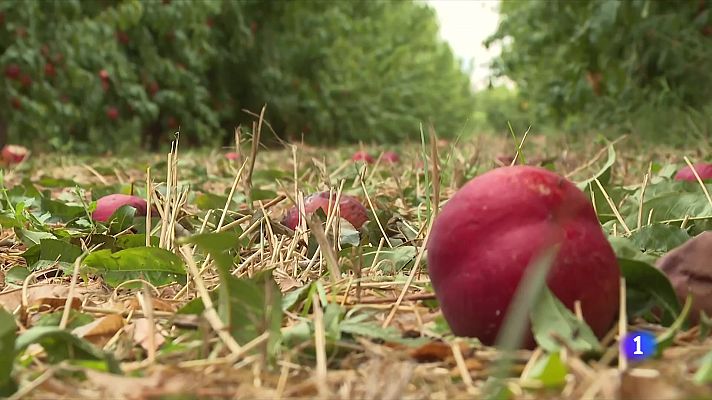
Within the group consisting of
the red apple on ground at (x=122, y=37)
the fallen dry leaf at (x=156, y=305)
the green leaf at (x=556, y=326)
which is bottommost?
the fallen dry leaf at (x=156, y=305)

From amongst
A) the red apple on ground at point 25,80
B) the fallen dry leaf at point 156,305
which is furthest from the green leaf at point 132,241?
the red apple on ground at point 25,80

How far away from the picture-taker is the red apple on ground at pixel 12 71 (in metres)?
5.68

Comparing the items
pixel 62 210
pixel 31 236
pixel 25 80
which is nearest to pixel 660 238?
pixel 31 236

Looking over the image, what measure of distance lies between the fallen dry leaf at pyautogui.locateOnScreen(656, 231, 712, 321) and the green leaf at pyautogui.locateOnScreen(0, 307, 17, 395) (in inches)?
26.0

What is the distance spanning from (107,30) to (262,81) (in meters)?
4.24

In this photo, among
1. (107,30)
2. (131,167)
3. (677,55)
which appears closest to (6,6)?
(107,30)

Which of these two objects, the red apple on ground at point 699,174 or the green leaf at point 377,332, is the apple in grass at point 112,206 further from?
the red apple on ground at point 699,174

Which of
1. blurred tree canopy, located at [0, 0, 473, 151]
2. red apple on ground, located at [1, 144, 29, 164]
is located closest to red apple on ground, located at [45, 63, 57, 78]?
blurred tree canopy, located at [0, 0, 473, 151]

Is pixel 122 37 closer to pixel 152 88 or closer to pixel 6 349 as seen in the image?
pixel 152 88

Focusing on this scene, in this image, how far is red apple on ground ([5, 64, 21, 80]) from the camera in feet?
18.6

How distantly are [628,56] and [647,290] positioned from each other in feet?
15.9

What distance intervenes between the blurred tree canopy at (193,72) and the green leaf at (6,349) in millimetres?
5096

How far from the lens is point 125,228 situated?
164 centimetres

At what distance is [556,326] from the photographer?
750 millimetres
